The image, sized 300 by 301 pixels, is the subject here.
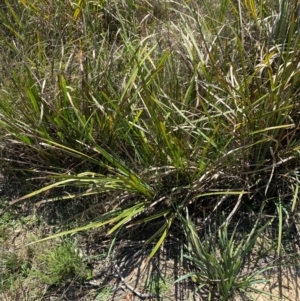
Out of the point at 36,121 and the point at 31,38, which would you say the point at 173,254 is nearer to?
the point at 36,121

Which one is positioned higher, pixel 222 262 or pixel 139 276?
pixel 222 262

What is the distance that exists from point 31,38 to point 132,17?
0.54 meters

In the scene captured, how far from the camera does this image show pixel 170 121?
213 centimetres

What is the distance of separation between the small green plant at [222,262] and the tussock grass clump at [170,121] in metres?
0.10

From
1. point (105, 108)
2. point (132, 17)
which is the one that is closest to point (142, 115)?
point (105, 108)

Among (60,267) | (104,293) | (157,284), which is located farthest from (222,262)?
(60,267)

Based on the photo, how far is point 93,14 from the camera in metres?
2.73

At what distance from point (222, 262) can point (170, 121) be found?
2.04ft

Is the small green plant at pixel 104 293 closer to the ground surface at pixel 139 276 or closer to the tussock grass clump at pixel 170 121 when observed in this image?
the ground surface at pixel 139 276

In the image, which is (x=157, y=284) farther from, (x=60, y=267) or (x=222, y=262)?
(x=60, y=267)

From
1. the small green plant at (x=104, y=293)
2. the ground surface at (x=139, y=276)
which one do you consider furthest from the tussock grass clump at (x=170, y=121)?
the small green plant at (x=104, y=293)

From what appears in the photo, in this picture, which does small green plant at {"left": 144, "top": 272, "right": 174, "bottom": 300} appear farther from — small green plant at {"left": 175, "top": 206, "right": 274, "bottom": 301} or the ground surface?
small green plant at {"left": 175, "top": 206, "right": 274, "bottom": 301}

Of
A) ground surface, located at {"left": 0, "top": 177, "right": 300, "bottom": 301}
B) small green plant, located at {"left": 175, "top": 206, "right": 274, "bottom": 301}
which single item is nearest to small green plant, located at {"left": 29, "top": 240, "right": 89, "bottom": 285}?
ground surface, located at {"left": 0, "top": 177, "right": 300, "bottom": 301}

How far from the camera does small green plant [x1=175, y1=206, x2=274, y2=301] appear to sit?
175cm
